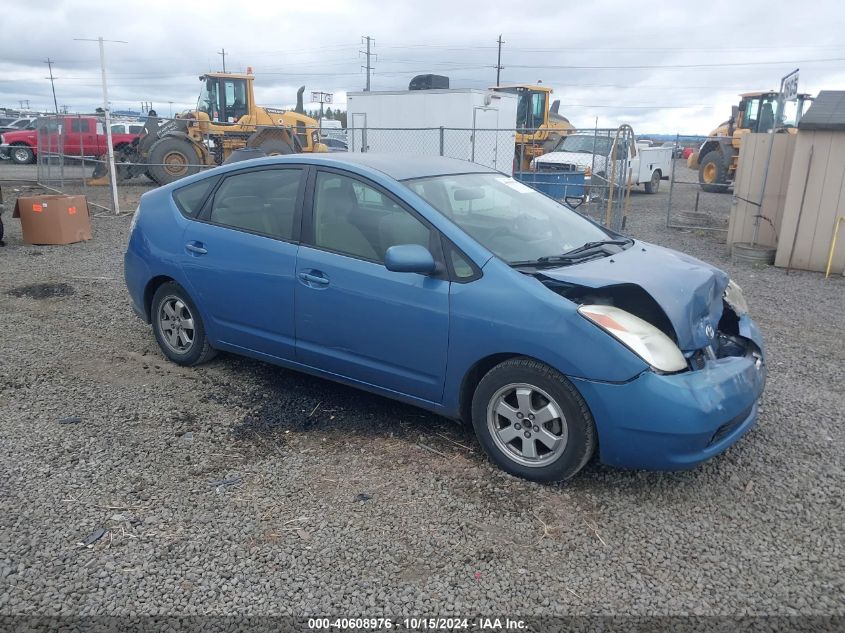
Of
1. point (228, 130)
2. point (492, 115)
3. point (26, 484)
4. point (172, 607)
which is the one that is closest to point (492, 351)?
point (172, 607)

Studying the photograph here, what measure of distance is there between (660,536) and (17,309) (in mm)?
6565

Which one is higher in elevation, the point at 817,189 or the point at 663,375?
the point at 817,189

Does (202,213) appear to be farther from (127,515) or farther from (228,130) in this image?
(228,130)

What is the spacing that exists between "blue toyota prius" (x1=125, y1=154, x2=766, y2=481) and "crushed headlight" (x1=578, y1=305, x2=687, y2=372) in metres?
0.01

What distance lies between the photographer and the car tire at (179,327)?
5.05 meters

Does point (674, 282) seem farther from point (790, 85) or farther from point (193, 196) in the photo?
point (790, 85)

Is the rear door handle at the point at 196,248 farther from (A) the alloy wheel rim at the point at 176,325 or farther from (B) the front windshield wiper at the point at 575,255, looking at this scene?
(B) the front windshield wiper at the point at 575,255

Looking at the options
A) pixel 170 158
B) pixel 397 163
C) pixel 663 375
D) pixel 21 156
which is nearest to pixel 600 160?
pixel 170 158

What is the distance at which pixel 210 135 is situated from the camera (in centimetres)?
2027

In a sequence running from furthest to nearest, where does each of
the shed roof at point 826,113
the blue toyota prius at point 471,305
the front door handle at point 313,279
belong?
the shed roof at point 826,113 < the front door handle at point 313,279 < the blue toyota prius at point 471,305

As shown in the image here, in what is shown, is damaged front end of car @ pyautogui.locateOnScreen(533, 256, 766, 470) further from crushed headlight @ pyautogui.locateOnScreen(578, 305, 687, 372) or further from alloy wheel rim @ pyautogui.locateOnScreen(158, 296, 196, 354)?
alloy wheel rim @ pyautogui.locateOnScreen(158, 296, 196, 354)

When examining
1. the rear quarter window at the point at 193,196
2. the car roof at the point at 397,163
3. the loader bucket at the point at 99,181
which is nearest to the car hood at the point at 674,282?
the car roof at the point at 397,163

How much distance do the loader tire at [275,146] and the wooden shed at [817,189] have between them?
1411 centimetres

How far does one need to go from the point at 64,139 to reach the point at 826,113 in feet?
64.5
